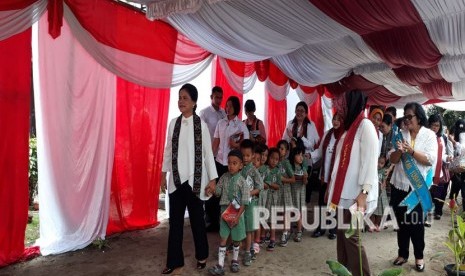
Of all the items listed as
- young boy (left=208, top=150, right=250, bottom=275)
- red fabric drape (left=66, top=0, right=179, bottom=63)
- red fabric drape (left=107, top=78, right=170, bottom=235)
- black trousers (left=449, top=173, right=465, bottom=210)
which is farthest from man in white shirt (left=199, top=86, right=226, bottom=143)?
black trousers (left=449, top=173, right=465, bottom=210)

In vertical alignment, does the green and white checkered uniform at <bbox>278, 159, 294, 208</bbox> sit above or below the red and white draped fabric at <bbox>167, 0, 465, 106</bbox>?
below

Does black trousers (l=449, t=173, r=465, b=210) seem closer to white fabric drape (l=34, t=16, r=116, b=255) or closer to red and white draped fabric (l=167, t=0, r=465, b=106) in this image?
A: red and white draped fabric (l=167, t=0, r=465, b=106)

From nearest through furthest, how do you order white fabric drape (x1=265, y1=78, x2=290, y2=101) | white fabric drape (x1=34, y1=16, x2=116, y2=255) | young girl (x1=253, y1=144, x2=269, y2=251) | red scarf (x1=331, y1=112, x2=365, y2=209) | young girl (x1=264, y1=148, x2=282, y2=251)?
red scarf (x1=331, y1=112, x2=365, y2=209)
white fabric drape (x1=34, y1=16, x2=116, y2=255)
young girl (x1=253, y1=144, x2=269, y2=251)
young girl (x1=264, y1=148, x2=282, y2=251)
white fabric drape (x1=265, y1=78, x2=290, y2=101)

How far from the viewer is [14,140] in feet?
10.0

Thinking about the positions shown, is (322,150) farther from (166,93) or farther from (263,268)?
(166,93)

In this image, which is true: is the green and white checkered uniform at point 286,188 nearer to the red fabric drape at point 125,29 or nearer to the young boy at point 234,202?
the young boy at point 234,202

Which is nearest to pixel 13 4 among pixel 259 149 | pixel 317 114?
pixel 259 149

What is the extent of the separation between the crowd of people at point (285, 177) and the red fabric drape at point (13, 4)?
51.4 inches

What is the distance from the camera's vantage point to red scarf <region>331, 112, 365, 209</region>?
8.55 feet

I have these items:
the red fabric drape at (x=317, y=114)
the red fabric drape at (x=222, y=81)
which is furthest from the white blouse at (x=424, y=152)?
the red fabric drape at (x=317, y=114)

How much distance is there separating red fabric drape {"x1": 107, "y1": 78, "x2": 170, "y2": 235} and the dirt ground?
0.77 feet

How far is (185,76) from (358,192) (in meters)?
2.47

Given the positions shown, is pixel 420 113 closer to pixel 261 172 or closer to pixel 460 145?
pixel 261 172

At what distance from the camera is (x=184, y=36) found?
4.19m
